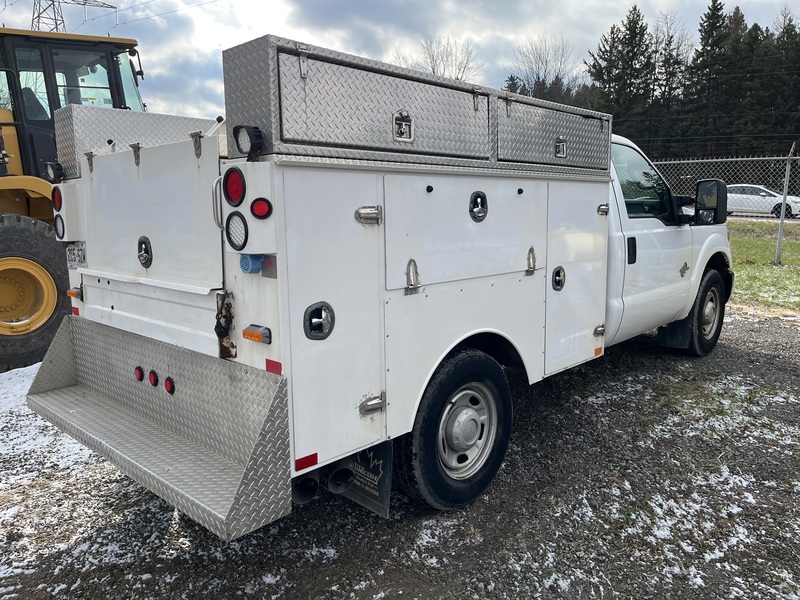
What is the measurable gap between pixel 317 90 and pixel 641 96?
4721cm

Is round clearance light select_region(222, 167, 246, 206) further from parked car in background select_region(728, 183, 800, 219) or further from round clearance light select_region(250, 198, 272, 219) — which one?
parked car in background select_region(728, 183, 800, 219)

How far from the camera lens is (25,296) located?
20.3 feet

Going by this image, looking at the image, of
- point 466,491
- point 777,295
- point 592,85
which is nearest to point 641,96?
point 592,85

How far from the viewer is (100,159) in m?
3.29

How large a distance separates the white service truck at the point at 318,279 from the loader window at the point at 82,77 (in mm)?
4202

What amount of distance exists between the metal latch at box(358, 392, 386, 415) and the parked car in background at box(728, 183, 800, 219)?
84.0 feet

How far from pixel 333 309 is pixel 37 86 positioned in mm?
6359

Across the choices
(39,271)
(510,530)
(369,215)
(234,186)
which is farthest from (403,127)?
(39,271)

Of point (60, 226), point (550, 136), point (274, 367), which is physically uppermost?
point (550, 136)

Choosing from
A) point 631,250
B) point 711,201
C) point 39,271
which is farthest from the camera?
point 39,271

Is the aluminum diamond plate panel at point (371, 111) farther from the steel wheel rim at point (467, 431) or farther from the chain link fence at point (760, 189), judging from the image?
the chain link fence at point (760, 189)

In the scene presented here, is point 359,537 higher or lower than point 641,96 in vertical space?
lower

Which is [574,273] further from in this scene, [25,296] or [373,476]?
[25,296]

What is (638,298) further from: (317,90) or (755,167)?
(755,167)
